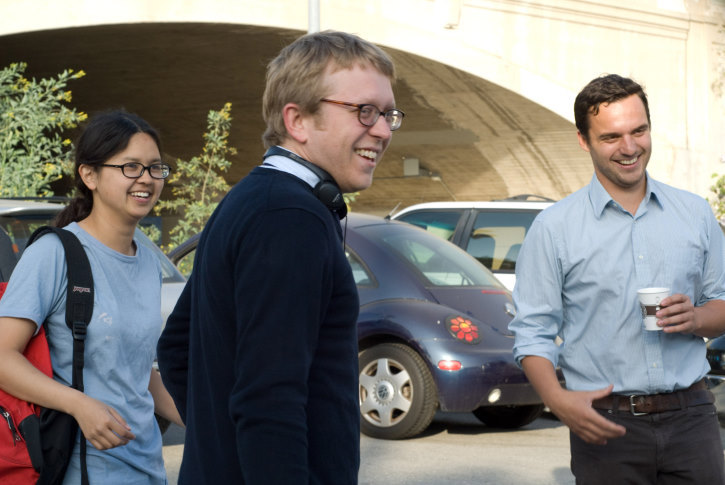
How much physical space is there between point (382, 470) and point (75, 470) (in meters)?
4.39

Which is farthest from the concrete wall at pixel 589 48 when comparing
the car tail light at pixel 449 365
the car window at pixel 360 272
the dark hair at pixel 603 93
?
the dark hair at pixel 603 93

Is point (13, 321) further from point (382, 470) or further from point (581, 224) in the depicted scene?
point (382, 470)

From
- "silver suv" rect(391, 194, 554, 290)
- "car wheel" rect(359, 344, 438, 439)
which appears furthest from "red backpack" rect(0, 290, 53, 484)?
"silver suv" rect(391, 194, 554, 290)

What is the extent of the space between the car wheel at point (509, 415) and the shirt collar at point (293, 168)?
7.35 m

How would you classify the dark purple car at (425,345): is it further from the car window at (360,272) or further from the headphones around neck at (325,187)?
the headphones around neck at (325,187)

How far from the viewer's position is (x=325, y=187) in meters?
2.37

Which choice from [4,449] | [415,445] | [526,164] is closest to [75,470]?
[4,449]

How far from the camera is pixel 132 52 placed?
25016 mm

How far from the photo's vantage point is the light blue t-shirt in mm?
3309

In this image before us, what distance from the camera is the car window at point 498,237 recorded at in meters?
11.5

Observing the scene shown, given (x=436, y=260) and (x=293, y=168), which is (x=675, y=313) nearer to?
(x=293, y=168)

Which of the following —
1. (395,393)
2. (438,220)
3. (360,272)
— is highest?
(360,272)

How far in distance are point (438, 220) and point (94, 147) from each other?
843cm

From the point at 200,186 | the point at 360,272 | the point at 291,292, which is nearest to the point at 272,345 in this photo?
the point at 291,292
